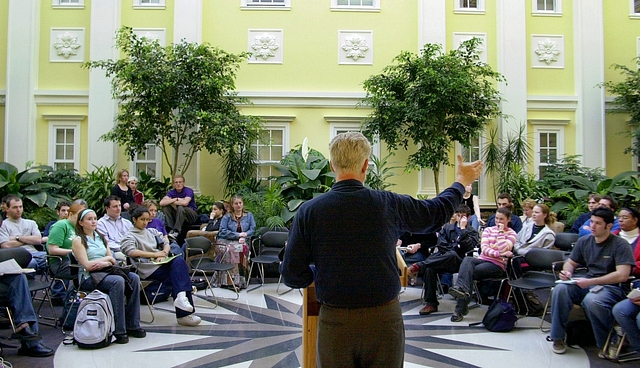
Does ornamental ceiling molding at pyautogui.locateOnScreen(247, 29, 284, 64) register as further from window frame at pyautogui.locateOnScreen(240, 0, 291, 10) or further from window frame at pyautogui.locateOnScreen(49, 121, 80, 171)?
window frame at pyautogui.locateOnScreen(49, 121, 80, 171)

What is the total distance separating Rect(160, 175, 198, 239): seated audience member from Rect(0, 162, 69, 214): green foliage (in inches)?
91.6

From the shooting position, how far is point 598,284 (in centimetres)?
505

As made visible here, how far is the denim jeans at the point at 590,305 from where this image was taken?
4977 mm

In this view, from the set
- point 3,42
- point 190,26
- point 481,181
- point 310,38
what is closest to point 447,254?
point 481,181

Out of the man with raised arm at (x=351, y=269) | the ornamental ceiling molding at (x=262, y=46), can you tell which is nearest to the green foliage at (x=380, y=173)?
the ornamental ceiling molding at (x=262, y=46)

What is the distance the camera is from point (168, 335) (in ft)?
18.4

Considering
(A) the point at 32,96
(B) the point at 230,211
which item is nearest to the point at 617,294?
(B) the point at 230,211

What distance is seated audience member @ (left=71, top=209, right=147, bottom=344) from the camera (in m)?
5.38

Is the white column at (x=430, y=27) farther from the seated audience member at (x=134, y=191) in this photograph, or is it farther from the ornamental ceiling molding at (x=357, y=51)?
the seated audience member at (x=134, y=191)

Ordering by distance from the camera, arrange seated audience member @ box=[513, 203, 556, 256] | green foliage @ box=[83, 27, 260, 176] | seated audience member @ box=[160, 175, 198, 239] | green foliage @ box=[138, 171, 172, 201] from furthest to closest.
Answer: green foliage @ box=[138, 171, 172, 201], green foliage @ box=[83, 27, 260, 176], seated audience member @ box=[160, 175, 198, 239], seated audience member @ box=[513, 203, 556, 256]

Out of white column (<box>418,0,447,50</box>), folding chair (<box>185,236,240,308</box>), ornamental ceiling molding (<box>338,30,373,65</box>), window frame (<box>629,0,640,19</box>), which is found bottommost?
folding chair (<box>185,236,240,308</box>)

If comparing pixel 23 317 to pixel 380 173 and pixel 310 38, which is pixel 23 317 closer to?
pixel 380 173

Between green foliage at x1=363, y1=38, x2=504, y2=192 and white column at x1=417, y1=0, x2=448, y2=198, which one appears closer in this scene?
green foliage at x1=363, y1=38, x2=504, y2=192

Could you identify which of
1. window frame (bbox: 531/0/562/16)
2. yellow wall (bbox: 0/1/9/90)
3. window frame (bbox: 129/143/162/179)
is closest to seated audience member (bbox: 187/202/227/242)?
window frame (bbox: 129/143/162/179)
